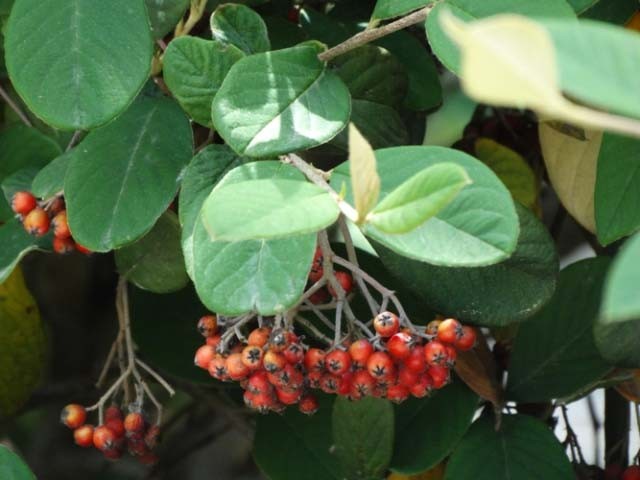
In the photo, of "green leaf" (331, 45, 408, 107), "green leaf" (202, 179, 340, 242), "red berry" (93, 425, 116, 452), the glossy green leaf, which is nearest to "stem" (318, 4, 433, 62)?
"green leaf" (331, 45, 408, 107)

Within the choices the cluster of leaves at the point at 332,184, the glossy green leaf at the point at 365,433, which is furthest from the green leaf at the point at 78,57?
the glossy green leaf at the point at 365,433

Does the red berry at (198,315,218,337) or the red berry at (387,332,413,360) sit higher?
the red berry at (387,332,413,360)

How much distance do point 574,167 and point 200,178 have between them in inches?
16.9

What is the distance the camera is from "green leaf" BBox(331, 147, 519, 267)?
0.75 meters

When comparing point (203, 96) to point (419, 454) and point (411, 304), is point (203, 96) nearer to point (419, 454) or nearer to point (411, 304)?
point (411, 304)

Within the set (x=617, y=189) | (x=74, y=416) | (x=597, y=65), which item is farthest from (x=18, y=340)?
(x=597, y=65)

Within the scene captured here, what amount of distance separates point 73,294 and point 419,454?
112 cm

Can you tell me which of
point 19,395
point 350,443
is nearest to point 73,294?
point 19,395

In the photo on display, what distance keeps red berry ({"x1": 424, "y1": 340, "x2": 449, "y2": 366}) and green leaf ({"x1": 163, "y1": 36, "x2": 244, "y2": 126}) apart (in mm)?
281

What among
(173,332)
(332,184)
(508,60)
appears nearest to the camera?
(508,60)

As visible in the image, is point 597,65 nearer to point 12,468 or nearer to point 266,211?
point 266,211

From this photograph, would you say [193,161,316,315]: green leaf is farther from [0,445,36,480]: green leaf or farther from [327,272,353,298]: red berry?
[0,445,36,480]: green leaf

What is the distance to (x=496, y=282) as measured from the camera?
102cm

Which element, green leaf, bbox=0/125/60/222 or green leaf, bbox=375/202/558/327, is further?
green leaf, bbox=0/125/60/222
